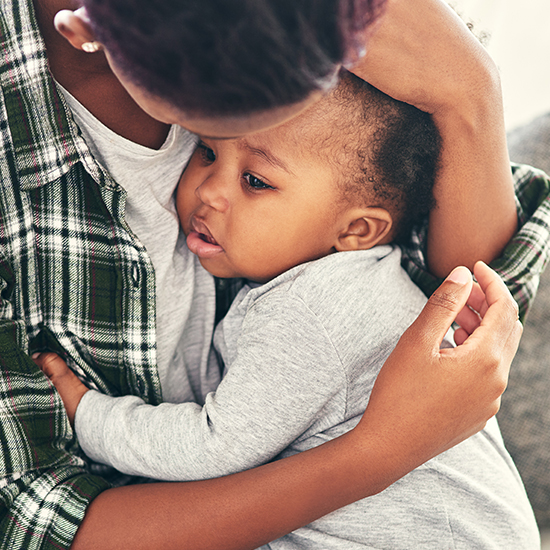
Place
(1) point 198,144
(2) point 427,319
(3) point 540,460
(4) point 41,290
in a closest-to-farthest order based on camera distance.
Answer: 1. (2) point 427,319
2. (4) point 41,290
3. (1) point 198,144
4. (3) point 540,460

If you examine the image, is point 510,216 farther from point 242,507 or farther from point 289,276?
point 242,507

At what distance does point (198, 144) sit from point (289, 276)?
0.29 meters

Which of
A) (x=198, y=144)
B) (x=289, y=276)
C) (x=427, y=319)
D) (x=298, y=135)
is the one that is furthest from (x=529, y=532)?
(x=198, y=144)

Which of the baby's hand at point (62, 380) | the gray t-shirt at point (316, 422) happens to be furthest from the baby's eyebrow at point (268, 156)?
the baby's hand at point (62, 380)

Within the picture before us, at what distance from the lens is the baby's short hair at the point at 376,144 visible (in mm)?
730

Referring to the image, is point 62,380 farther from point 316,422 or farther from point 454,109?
point 454,109

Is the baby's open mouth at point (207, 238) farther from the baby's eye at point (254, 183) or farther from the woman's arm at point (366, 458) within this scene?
the woman's arm at point (366, 458)

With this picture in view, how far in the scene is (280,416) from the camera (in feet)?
2.28

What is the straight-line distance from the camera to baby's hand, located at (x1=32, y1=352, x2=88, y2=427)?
2.61 ft

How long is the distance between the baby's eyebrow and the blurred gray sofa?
748 mm

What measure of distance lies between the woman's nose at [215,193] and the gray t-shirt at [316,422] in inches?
6.3

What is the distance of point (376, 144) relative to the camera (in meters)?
0.77

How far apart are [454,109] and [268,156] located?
0.29 m

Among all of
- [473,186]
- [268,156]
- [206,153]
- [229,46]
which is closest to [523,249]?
[473,186]
